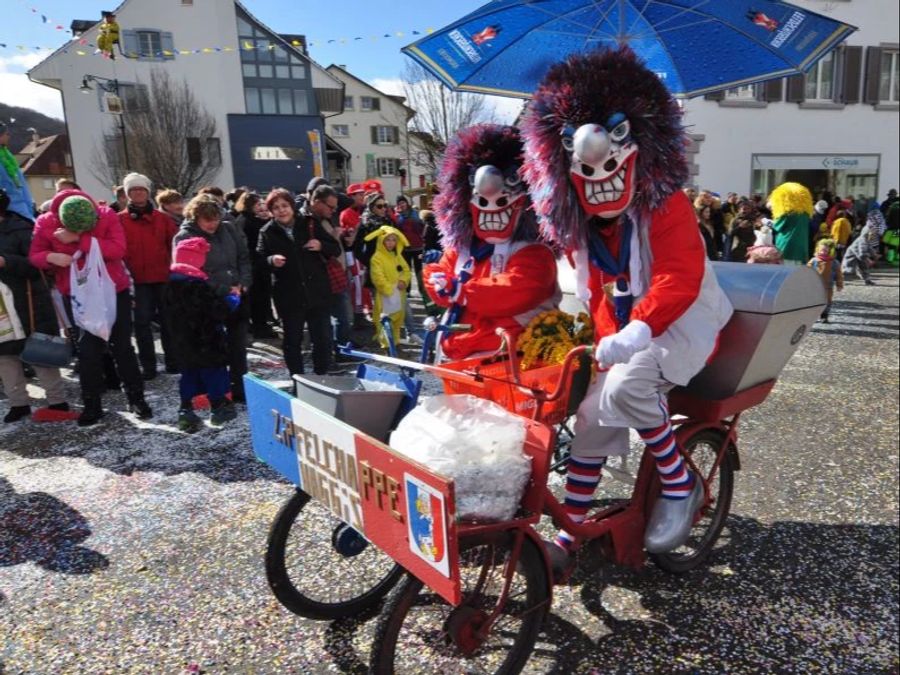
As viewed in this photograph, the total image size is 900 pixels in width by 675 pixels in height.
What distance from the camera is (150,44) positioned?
25094 millimetres

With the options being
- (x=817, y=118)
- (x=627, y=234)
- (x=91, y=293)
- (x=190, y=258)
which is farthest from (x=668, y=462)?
(x=817, y=118)

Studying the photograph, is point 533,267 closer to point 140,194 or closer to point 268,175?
point 140,194

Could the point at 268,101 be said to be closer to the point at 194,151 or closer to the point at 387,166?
the point at 194,151

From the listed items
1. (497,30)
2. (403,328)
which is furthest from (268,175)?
(497,30)

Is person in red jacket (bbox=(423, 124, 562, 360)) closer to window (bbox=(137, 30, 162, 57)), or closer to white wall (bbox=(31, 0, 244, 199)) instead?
white wall (bbox=(31, 0, 244, 199))

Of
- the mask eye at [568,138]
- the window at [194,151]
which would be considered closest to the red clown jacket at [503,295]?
the mask eye at [568,138]

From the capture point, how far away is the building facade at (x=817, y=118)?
1670 centimetres

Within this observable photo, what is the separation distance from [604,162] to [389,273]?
4.64 metres

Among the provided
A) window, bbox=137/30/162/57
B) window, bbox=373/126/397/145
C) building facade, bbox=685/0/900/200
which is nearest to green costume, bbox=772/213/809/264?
building facade, bbox=685/0/900/200

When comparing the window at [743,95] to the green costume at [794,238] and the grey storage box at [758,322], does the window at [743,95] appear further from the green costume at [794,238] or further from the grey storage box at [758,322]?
the grey storage box at [758,322]

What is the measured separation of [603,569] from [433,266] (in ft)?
5.37

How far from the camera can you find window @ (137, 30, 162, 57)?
24.7 metres

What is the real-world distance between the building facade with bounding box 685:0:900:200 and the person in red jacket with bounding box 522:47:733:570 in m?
15.9

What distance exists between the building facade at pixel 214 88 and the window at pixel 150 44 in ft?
0.13
